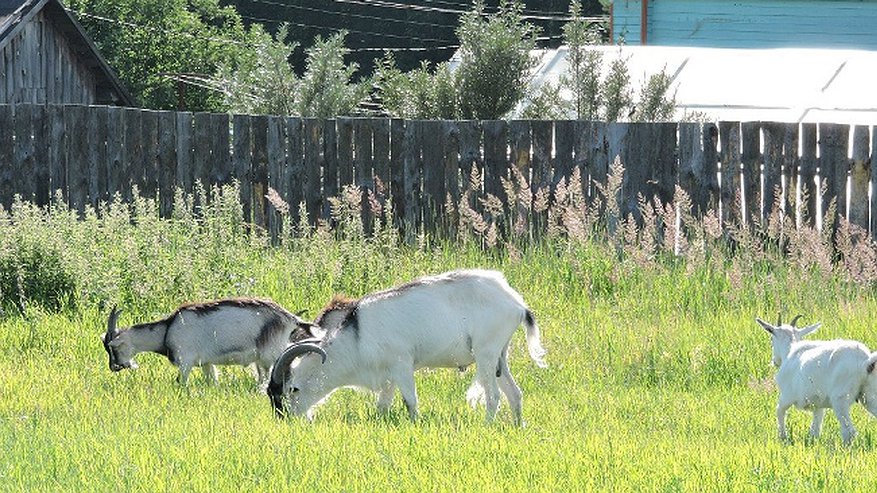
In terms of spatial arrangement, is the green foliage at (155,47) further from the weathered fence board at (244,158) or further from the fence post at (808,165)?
the fence post at (808,165)

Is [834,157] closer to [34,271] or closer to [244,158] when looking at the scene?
[244,158]

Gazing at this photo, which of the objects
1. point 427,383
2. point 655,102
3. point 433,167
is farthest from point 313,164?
point 655,102

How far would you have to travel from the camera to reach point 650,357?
12.0m

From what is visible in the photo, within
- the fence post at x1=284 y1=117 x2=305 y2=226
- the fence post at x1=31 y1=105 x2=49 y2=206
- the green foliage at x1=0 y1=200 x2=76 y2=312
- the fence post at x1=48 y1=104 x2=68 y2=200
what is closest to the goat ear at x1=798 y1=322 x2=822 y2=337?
the green foliage at x1=0 y1=200 x2=76 y2=312

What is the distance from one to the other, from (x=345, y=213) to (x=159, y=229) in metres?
2.98

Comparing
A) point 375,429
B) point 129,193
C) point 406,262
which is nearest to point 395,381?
point 375,429

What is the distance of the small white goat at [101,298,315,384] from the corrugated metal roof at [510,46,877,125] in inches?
556

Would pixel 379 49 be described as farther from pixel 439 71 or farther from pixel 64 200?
pixel 64 200

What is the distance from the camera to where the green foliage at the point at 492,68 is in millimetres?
25359

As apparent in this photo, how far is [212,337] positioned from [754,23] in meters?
25.7

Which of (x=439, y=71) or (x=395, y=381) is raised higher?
(x=439, y=71)

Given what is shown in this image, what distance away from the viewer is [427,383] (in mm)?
11312

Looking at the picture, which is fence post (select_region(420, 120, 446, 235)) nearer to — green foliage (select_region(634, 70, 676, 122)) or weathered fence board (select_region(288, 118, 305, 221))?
weathered fence board (select_region(288, 118, 305, 221))

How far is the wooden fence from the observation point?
15891 millimetres
